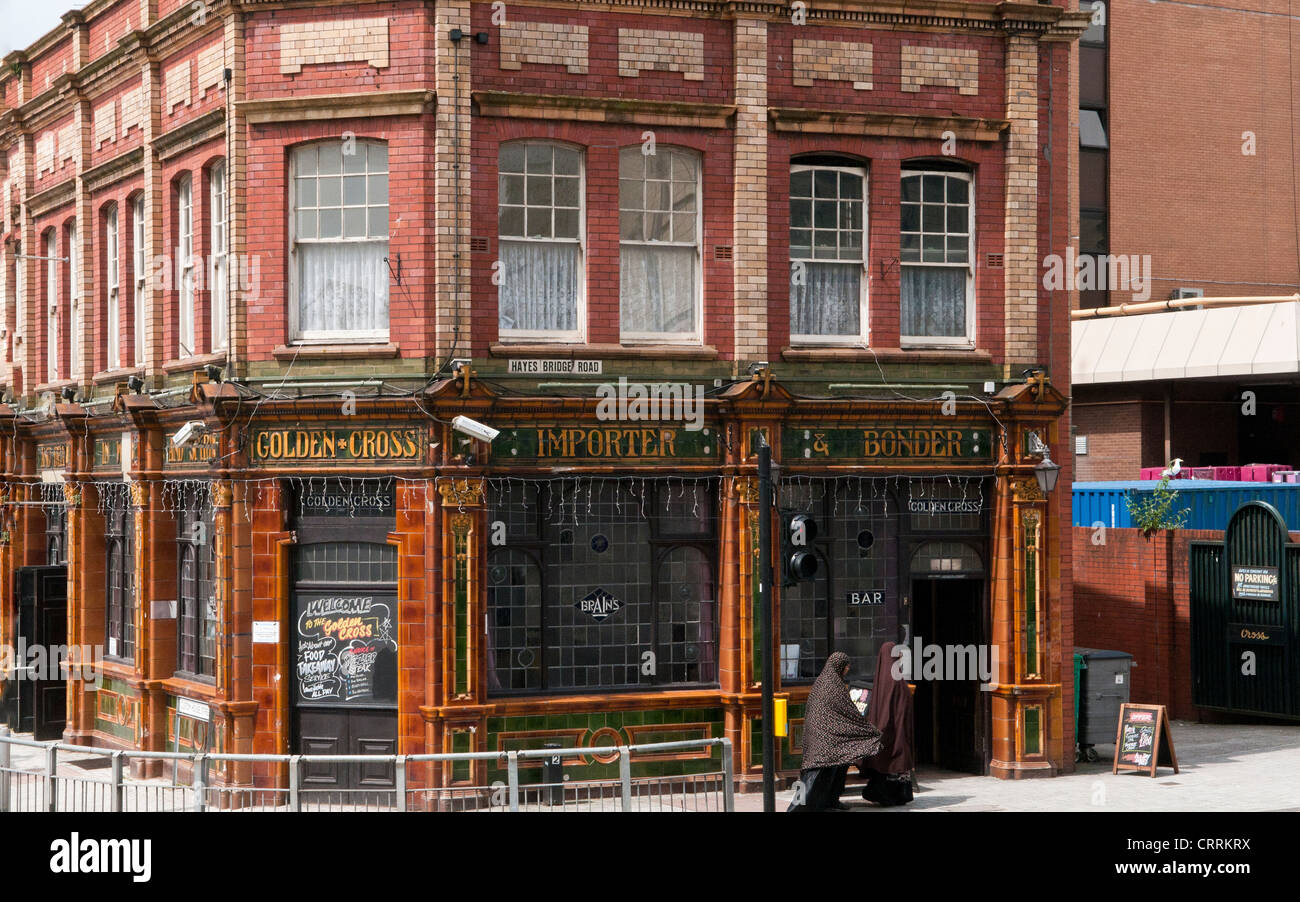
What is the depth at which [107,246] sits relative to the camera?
22.0m

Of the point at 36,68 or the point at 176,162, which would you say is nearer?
the point at 176,162

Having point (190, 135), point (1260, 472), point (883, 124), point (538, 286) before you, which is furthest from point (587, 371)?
point (1260, 472)

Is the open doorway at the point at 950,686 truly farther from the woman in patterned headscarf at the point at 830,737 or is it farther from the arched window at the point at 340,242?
the arched window at the point at 340,242

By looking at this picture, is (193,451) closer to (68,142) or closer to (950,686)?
(68,142)

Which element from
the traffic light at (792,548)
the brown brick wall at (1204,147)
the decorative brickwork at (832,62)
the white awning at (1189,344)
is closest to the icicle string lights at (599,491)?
the traffic light at (792,548)

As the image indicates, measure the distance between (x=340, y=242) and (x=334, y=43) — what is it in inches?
84.7

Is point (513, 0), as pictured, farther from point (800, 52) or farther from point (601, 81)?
point (800, 52)

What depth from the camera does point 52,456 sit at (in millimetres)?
24078

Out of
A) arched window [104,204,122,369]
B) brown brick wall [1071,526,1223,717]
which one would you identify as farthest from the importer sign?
arched window [104,204,122,369]

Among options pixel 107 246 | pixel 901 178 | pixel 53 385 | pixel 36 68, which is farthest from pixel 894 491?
pixel 36 68

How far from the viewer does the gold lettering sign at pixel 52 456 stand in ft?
77.3

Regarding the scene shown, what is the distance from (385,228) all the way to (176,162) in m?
3.84

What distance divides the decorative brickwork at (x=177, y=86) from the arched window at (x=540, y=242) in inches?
174
